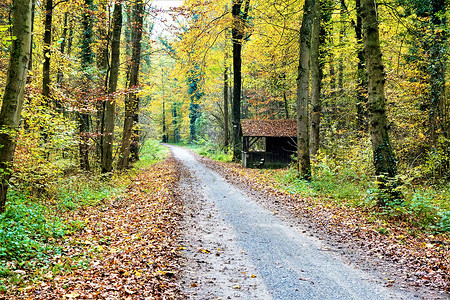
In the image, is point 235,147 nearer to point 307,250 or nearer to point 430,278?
point 307,250

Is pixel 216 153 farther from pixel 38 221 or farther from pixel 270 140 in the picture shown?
pixel 38 221

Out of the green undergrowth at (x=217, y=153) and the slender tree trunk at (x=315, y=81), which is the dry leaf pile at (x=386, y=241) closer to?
the slender tree trunk at (x=315, y=81)

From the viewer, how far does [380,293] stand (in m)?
4.25

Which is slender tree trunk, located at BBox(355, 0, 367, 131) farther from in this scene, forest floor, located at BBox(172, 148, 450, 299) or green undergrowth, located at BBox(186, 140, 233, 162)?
green undergrowth, located at BBox(186, 140, 233, 162)

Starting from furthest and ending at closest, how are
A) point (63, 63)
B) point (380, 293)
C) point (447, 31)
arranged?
point (63, 63) < point (447, 31) < point (380, 293)

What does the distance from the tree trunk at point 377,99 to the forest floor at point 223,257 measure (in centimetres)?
157

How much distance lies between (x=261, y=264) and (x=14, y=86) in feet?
20.0

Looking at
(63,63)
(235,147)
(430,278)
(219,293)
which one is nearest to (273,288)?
(219,293)

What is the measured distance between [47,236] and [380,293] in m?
6.17

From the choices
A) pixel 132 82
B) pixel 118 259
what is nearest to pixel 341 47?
pixel 132 82

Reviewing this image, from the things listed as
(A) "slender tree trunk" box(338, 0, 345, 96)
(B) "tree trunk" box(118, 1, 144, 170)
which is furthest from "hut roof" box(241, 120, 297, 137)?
(B) "tree trunk" box(118, 1, 144, 170)

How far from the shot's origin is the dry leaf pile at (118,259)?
13.5ft

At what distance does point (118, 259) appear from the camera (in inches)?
206

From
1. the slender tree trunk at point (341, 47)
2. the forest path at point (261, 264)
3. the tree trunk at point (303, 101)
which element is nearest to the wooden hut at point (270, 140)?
the slender tree trunk at point (341, 47)
